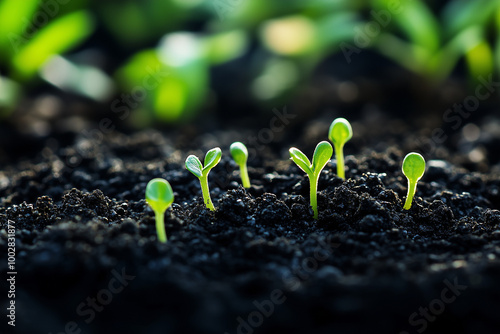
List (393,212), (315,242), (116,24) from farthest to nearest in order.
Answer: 1. (116,24)
2. (393,212)
3. (315,242)

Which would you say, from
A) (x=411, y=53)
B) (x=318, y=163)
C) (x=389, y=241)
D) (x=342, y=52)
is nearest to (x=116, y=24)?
(x=342, y=52)

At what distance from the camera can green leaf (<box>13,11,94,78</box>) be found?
2129 mm

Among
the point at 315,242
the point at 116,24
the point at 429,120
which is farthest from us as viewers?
the point at 116,24

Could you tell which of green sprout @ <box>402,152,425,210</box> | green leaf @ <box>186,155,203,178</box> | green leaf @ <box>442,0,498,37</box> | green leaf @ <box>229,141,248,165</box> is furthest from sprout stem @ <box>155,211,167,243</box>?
green leaf @ <box>442,0,498,37</box>

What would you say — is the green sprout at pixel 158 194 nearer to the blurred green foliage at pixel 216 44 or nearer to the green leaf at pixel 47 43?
the blurred green foliage at pixel 216 44

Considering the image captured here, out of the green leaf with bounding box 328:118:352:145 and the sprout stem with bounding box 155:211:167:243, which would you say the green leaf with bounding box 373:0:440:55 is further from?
the sprout stem with bounding box 155:211:167:243

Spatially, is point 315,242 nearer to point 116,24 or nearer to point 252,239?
point 252,239

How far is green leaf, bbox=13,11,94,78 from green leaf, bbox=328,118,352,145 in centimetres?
137

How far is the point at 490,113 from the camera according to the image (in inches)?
89.9

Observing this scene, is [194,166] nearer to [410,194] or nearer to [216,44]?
[410,194]

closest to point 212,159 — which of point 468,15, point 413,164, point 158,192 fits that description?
point 158,192

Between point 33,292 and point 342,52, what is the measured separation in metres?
2.25

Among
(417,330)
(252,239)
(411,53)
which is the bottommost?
(417,330)

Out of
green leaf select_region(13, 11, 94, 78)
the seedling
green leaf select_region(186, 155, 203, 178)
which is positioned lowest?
green leaf select_region(186, 155, 203, 178)
